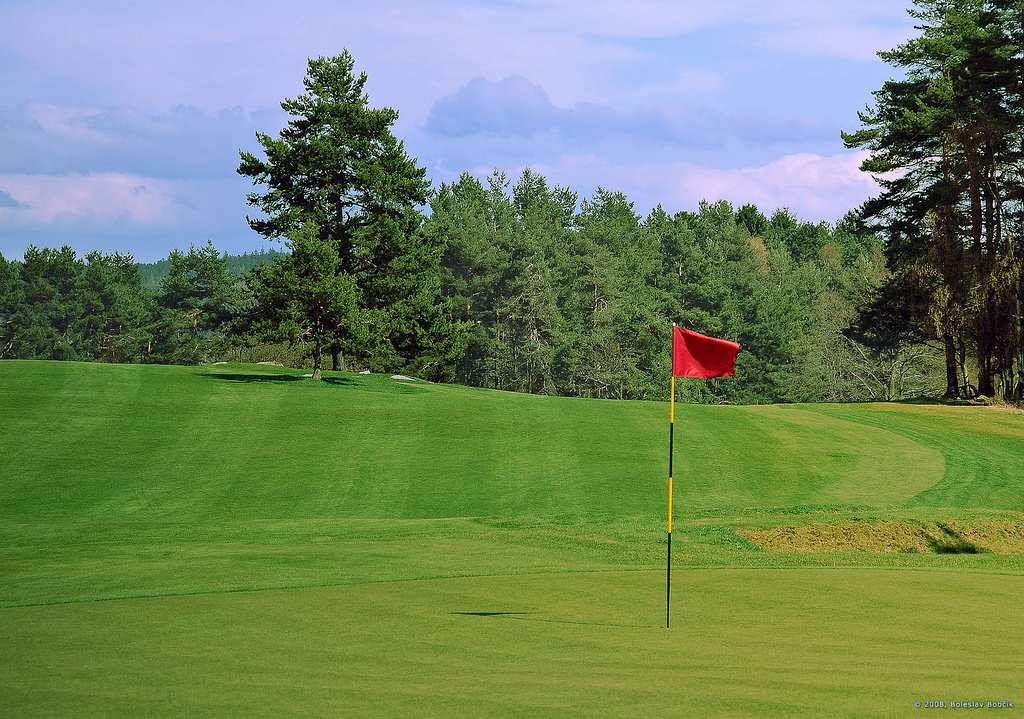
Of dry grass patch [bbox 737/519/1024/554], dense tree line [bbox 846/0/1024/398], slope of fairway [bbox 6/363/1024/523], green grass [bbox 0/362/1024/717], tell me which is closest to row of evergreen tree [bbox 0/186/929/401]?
dense tree line [bbox 846/0/1024/398]

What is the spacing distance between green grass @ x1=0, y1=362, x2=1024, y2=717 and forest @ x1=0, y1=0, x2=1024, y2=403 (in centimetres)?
1004

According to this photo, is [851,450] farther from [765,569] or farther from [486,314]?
[486,314]

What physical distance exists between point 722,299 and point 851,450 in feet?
223

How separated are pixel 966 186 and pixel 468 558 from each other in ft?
141

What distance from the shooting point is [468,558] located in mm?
17125

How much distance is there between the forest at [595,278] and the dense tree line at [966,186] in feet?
0.43

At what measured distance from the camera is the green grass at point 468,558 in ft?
26.5

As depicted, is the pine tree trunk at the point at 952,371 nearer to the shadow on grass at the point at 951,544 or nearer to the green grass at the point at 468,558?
the green grass at the point at 468,558

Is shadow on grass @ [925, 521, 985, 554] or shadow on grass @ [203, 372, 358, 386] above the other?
shadow on grass @ [203, 372, 358, 386]

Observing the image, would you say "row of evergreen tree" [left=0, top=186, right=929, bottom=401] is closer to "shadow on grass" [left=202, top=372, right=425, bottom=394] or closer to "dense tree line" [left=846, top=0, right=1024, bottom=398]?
"shadow on grass" [left=202, top=372, right=425, bottom=394]

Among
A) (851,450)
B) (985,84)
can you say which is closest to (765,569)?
(851,450)

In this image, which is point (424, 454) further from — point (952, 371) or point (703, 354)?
Answer: point (952, 371)

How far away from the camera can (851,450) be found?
3456 centimetres

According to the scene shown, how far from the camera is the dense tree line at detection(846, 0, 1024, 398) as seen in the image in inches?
1978
